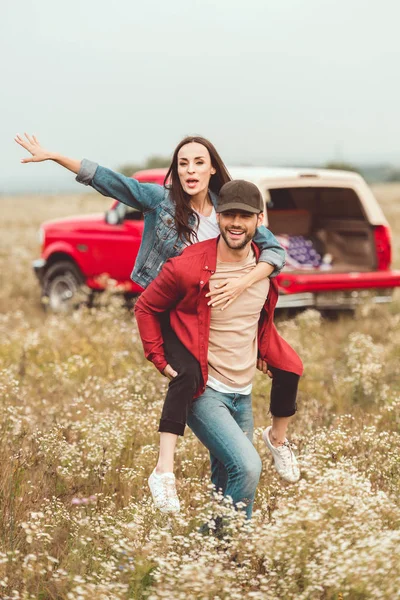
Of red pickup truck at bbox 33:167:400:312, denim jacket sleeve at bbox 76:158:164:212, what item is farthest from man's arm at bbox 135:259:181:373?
red pickup truck at bbox 33:167:400:312

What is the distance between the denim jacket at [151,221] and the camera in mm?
4230

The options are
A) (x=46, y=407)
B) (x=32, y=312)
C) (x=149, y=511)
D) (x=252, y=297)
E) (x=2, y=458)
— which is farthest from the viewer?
(x=32, y=312)

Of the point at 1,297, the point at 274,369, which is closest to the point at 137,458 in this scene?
the point at 274,369

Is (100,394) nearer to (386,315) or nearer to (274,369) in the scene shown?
(274,369)

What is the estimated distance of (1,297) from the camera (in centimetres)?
1302

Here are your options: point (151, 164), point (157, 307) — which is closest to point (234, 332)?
point (157, 307)

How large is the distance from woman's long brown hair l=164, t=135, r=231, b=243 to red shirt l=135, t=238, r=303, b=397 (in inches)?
6.3

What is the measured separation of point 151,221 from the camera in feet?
14.4

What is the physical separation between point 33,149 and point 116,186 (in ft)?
1.52

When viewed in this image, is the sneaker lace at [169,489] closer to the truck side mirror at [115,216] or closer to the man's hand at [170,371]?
the man's hand at [170,371]

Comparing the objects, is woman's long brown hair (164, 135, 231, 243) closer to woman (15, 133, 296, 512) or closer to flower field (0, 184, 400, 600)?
woman (15, 133, 296, 512)

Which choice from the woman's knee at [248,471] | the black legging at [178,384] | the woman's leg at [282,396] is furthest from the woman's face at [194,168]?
the woman's knee at [248,471]

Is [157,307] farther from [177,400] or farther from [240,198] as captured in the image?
[240,198]

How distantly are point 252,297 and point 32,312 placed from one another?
8.29 m
